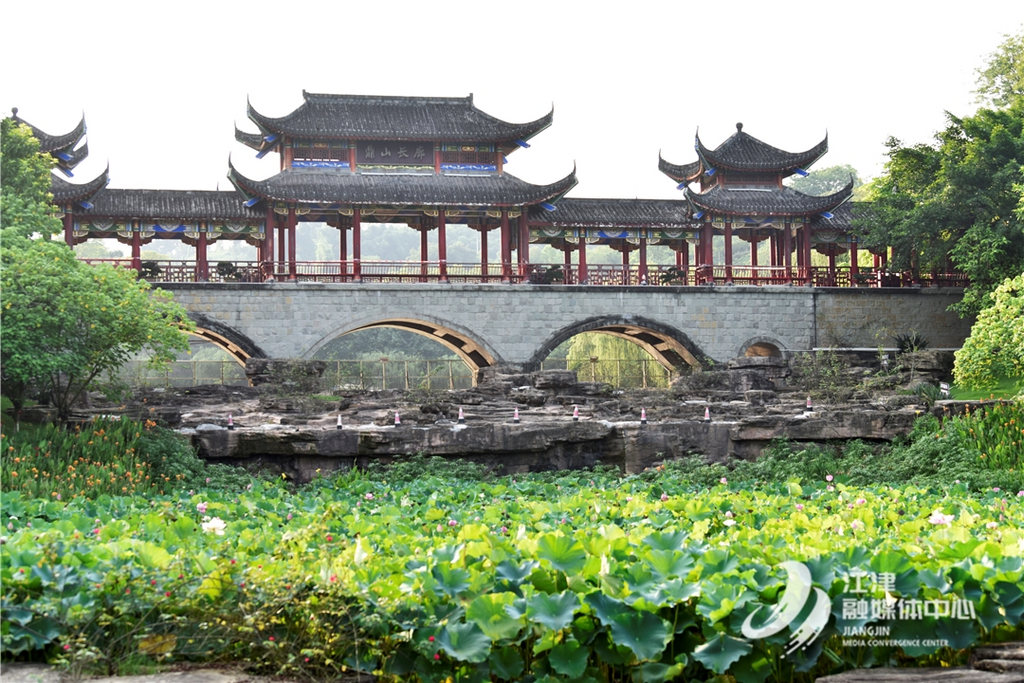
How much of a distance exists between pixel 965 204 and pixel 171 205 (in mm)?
20208

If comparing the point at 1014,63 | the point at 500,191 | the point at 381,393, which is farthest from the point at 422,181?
the point at 1014,63

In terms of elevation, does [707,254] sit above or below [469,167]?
below

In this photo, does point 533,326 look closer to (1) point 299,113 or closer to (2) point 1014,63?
(1) point 299,113

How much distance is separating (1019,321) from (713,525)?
31.7 ft

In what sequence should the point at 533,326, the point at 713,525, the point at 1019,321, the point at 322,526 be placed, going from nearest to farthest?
the point at 322,526 → the point at 713,525 → the point at 1019,321 → the point at 533,326

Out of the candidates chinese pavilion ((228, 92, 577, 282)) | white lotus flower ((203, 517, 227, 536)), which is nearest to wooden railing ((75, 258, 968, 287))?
chinese pavilion ((228, 92, 577, 282))

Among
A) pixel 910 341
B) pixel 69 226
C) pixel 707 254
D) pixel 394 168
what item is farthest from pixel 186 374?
pixel 910 341

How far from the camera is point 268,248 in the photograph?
81.1ft

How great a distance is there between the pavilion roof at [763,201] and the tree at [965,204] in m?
1.40

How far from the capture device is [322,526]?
5.49 m

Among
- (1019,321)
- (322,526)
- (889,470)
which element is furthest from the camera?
(1019,321)

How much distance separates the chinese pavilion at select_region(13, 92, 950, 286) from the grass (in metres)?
8.16

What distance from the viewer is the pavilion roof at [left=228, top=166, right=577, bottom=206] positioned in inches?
968

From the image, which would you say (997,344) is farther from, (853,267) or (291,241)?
(291,241)
